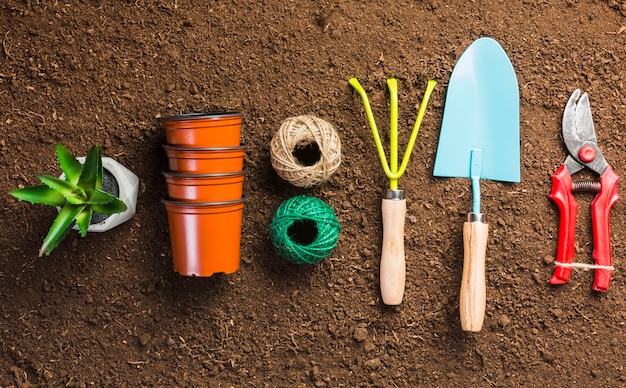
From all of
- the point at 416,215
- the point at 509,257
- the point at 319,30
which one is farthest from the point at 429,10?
the point at 509,257

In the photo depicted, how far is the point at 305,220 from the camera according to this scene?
128 cm

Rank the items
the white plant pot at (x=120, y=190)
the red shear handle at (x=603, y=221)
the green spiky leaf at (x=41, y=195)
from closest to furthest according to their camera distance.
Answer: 1. the green spiky leaf at (x=41, y=195)
2. the white plant pot at (x=120, y=190)
3. the red shear handle at (x=603, y=221)

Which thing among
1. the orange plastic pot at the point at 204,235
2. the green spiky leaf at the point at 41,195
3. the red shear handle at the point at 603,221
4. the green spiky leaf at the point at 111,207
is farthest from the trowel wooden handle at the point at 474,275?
the green spiky leaf at the point at 41,195

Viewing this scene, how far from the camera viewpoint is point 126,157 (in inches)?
53.4

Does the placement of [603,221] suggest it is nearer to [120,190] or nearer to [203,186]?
[203,186]

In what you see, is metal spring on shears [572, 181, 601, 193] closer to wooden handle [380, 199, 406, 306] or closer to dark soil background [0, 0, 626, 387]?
dark soil background [0, 0, 626, 387]

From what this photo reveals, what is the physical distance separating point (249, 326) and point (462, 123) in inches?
25.4

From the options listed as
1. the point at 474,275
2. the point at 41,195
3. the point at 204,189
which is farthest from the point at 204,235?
the point at 474,275

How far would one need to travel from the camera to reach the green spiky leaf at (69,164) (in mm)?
1175

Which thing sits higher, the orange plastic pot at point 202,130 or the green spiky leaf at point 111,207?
the orange plastic pot at point 202,130

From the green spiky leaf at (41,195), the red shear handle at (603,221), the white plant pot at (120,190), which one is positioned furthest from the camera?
the red shear handle at (603,221)

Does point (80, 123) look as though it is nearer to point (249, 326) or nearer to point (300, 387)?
point (249, 326)

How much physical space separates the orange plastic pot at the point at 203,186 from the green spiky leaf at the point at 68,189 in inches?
6.3

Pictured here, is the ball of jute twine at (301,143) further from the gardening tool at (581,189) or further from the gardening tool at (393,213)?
the gardening tool at (581,189)
